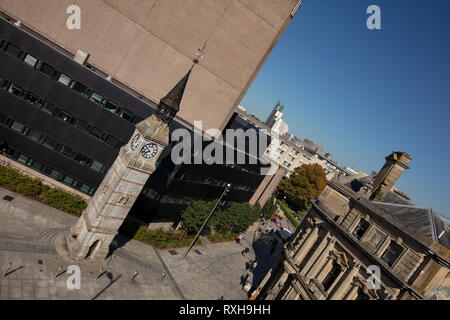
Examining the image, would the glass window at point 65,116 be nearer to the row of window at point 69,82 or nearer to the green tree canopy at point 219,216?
the row of window at point 69,82

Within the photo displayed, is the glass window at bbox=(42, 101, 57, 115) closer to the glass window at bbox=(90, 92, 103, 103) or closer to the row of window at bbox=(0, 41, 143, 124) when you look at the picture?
the row of window at bbox=(0, 41, 143, 124)

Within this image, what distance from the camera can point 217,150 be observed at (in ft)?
115

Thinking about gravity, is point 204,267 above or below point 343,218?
below

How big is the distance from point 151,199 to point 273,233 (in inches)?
1297

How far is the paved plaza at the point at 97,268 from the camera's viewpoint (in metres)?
18.5

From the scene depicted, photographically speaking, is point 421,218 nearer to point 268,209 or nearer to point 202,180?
point 202,180

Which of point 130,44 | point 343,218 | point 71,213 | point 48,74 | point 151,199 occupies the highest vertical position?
point 130,44

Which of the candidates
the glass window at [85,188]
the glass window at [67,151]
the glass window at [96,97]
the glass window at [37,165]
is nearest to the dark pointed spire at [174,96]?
the glass window at [96,97]

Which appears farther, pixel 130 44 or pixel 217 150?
pixel 217 150

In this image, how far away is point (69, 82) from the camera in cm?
2919

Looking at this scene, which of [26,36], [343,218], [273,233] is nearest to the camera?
[343,218]

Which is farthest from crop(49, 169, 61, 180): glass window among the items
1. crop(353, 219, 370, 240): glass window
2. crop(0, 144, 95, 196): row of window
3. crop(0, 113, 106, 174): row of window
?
crop(353, 219, 370, 240): glass window
